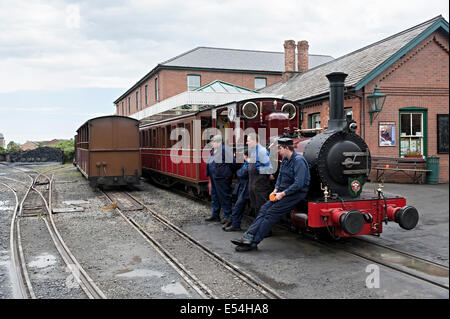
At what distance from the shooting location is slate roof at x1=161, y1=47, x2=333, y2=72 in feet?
106

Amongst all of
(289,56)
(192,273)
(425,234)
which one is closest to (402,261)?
(425,234)

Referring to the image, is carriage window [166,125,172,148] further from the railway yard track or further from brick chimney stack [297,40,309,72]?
brick chimney stack [297,40,309,72]

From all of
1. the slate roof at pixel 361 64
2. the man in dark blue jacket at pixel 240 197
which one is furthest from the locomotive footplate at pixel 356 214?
the slate roof at pixel 361 64

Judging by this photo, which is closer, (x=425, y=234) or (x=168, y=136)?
(x=425, y=234)

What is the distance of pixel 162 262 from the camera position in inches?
227

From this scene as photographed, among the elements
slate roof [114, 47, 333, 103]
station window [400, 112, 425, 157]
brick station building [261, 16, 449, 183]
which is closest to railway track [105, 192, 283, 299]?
brick station building [261, 16, 449, 183]

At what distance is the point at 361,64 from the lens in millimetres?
15234

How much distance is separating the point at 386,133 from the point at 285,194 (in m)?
9.28

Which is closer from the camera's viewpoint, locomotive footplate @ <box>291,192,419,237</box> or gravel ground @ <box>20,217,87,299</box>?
gravel ground @ <box>20,217,87,299</box>

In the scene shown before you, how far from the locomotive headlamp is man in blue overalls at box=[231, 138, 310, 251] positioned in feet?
25.2

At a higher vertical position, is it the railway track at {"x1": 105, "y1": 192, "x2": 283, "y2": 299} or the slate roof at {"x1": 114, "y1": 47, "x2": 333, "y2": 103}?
the slate roof at {"x1": 114, "y1": 47, "x2": 333, "y2": 103}

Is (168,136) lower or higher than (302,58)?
lower

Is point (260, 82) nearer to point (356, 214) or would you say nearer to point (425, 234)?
point (425, 234)

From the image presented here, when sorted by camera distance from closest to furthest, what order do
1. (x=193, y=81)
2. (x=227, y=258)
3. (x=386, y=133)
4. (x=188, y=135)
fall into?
(x=227, y=258)
(x=188, y=135)
(x=386, y=133)
(x=193, y=81)
